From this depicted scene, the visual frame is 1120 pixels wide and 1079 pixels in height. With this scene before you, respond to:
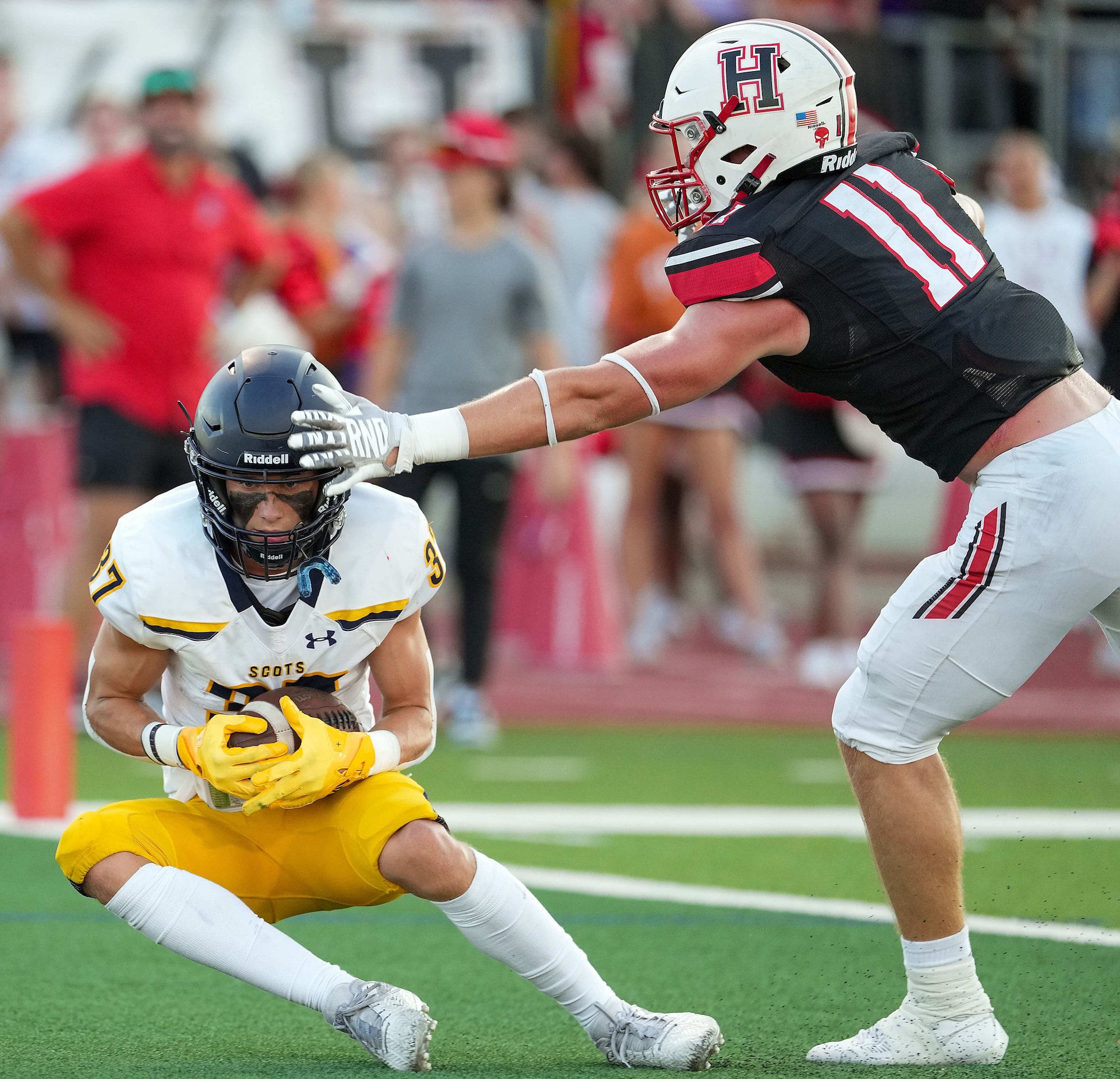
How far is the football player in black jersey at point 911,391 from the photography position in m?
3.22

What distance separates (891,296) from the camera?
128 inches

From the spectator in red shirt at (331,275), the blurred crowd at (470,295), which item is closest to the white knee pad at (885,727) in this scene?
the blurred crowd at (470,295)

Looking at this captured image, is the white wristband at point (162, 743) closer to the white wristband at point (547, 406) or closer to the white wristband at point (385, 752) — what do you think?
the white wristband at point (385, 752)

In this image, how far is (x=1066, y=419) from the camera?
10.8 ft

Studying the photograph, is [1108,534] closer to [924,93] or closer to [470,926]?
[470,926]

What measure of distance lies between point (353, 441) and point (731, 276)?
66cm

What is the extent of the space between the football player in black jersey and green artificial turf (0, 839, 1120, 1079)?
0.28 meters

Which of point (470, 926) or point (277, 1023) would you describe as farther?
point (277, 1023)

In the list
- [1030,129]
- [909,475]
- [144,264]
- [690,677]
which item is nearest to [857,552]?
[909,475]

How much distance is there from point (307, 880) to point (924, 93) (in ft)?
31.5

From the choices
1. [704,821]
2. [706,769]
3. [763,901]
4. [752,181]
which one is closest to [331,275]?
[706,769]

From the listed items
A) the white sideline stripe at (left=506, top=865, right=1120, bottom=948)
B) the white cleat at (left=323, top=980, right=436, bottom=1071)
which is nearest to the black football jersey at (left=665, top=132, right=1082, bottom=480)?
the white cleat at (left=323, top=980, right=436, bottom=1071)

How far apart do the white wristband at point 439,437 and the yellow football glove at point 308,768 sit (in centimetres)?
44

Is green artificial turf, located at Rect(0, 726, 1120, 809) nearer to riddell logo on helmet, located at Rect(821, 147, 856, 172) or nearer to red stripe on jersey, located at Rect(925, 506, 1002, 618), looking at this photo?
red stripe on jersey, located at Rect(925, 506, 1002, 618)
